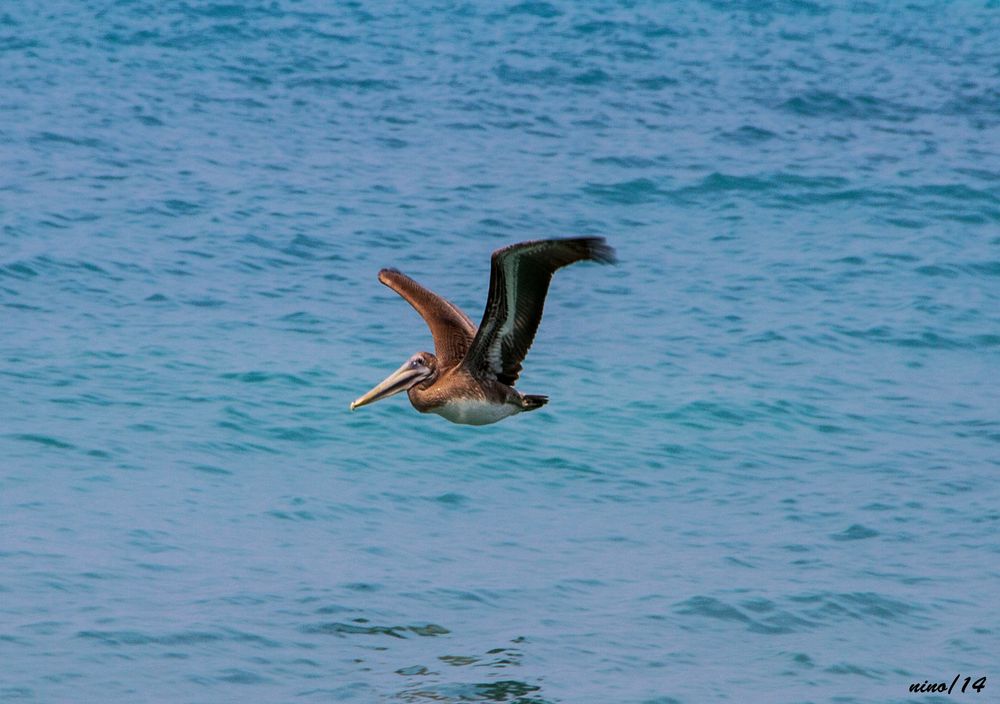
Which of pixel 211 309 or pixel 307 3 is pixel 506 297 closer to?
pixel 211 309

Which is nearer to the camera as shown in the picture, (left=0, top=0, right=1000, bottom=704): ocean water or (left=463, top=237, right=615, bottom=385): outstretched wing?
(left=463, top=237, right=615, bottom=385): outstretched wing

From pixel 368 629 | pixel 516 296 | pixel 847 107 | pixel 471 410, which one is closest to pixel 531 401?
pixel 471 410

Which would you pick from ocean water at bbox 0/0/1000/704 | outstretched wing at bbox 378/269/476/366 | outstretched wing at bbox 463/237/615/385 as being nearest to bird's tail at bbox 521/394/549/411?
outstretched wing at bbox 463/237/615/385

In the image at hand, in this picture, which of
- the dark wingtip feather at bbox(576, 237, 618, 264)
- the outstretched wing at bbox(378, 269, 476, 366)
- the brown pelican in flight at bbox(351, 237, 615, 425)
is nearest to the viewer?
the dark wingtip feather at bbox(576, 237, 618, 264)

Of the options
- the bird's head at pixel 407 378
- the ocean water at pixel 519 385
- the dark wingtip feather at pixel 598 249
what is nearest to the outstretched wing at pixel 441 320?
the bird's head at pixel 407 378

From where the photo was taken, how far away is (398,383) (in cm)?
1034

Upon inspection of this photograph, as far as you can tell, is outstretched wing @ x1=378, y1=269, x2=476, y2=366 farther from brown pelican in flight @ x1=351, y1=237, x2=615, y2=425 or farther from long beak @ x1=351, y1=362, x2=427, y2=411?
long beak @ x1=351, y1=362, x2=427, y2=411

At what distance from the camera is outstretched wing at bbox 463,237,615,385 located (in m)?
8.54

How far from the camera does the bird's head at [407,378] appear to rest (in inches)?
406

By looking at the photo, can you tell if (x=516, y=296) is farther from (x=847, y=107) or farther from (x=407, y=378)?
(x=847, y=107)

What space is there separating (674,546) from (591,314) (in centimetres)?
585

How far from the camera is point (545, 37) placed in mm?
31562

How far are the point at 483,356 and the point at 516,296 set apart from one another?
71 cm

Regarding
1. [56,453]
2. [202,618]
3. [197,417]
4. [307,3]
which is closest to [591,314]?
[197,417]
